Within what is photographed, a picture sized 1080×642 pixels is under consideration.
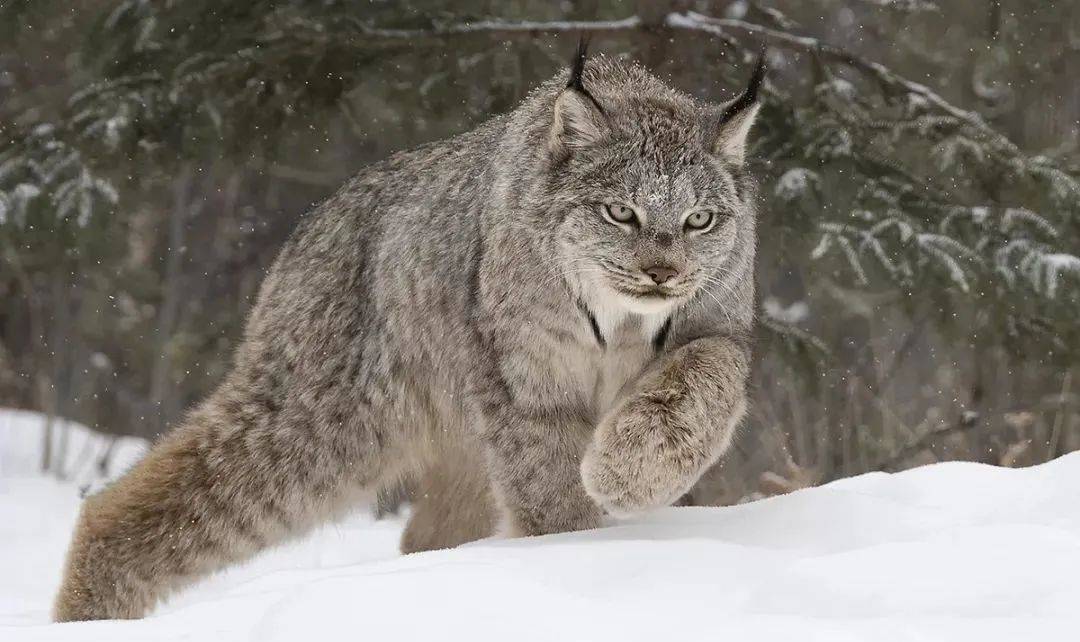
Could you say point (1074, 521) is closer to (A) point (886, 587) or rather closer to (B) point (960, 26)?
(A) point (886, 587)

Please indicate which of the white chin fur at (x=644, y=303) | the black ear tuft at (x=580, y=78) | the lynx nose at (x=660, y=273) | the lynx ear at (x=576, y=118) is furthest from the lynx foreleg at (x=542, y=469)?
the black ear tuft at (x=580, y=78)

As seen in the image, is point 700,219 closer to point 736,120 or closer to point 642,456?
point 736,120

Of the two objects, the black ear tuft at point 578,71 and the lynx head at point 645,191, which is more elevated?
the black ear tuft at point 578,71

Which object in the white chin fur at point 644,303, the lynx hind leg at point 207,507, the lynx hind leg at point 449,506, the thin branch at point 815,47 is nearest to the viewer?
the white chin fur at point 644,303

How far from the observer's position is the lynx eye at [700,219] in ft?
11.8

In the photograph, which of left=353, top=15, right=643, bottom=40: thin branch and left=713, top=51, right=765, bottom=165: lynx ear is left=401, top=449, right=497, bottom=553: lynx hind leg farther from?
left=353, top=15, right=643, bottom=40: thin branch

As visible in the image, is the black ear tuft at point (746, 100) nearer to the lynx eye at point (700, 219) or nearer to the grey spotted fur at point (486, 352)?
the grey spotted fur at point (486, 352)

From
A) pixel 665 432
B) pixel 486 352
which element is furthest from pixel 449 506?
pixel 665 432

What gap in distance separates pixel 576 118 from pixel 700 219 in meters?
0.44

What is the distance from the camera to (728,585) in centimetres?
255

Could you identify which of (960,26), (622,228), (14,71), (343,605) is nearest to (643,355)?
(622,228)

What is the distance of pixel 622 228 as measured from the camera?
11.6 ft

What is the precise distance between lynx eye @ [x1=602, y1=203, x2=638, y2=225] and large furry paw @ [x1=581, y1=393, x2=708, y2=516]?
467 mm

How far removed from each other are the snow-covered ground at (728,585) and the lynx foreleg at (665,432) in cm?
12
